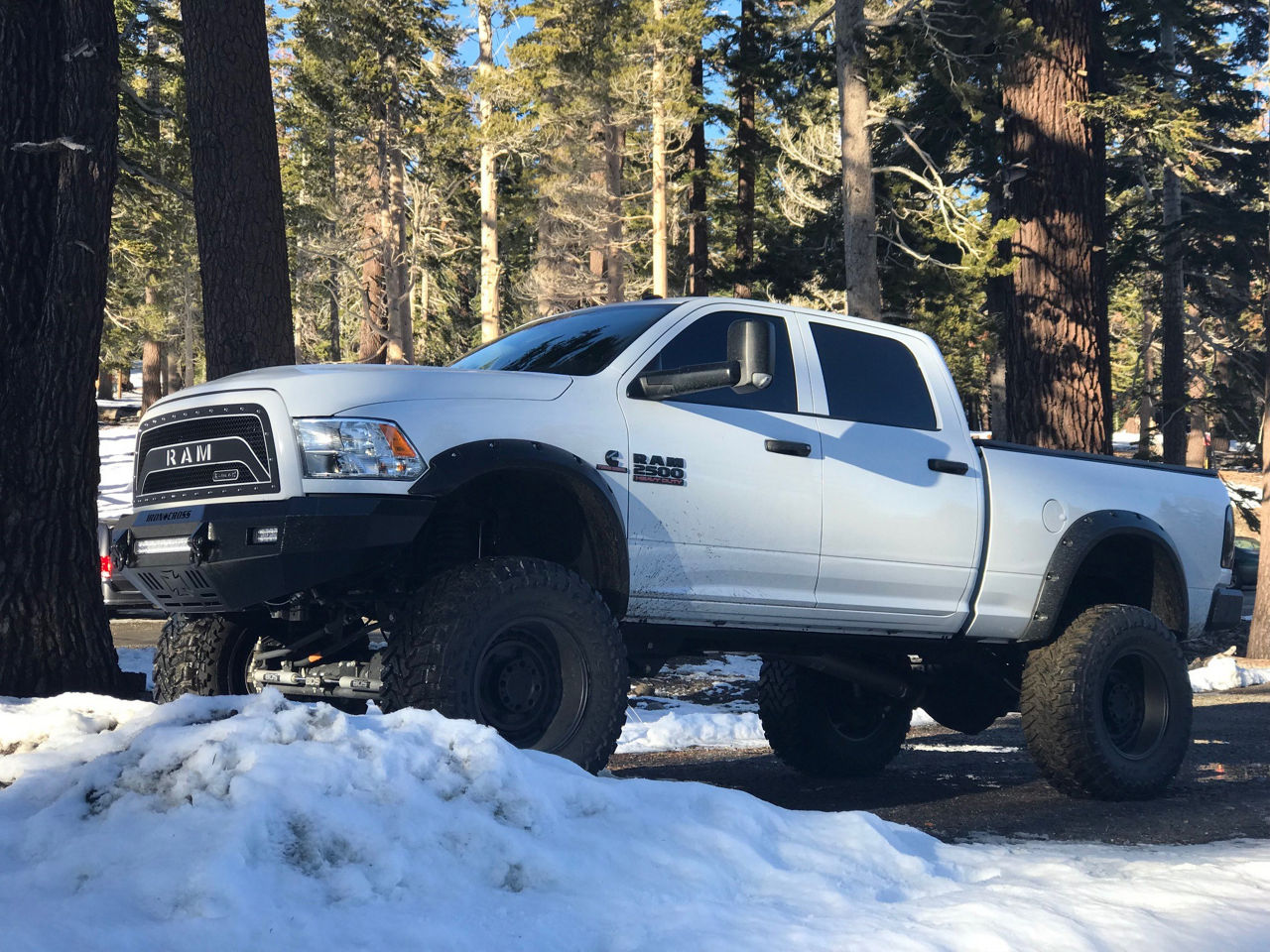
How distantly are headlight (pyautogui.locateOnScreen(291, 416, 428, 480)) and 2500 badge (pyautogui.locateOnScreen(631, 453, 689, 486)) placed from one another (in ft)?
3.29

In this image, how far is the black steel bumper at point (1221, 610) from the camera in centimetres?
781

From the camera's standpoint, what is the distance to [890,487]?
6.49 m

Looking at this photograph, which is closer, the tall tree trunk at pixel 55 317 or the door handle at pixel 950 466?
the tall tree trunk at pixel 55 317

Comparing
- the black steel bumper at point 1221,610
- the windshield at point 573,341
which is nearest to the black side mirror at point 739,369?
the windshield at point 573,341

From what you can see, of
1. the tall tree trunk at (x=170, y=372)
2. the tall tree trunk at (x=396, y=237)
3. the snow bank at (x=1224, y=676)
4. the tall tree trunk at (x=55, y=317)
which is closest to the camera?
the tall tree trunk at (x=55, y=317)

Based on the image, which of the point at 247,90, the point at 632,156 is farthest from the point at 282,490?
the point at 632,156

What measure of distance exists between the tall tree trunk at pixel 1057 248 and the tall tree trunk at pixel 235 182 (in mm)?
7277

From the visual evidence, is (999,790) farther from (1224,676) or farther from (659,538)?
(1224,676)

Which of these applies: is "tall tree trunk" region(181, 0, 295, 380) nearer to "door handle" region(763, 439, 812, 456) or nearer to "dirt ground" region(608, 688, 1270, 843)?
"dirt ground" region(608, 688, 1270, 843)

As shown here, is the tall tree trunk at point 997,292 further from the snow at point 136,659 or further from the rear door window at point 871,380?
the snow at point 136,659

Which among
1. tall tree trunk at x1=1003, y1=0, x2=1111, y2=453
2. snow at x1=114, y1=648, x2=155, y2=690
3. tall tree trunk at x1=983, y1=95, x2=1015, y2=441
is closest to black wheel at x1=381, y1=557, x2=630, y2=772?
snow at x1=114, y1=648, x2=155, y2=690

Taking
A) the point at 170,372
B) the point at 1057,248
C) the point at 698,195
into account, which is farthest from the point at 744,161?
the point at 170,372

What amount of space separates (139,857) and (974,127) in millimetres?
20401

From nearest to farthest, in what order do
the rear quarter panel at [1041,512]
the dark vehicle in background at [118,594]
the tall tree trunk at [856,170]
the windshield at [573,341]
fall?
the windshield at [573,341] → the rear quarter panel at [1041,512] → the dark vehicle in background at [118,594] → the tall tree trunk at [856,170]
